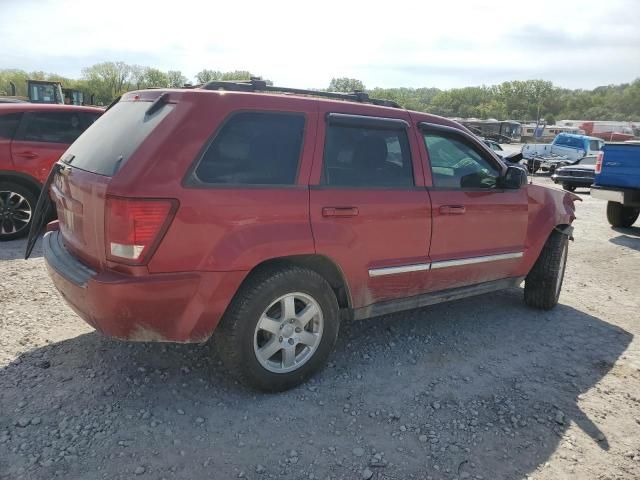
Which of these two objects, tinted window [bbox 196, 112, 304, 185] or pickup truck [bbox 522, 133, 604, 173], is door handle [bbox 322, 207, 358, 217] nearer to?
tinted window [bbox 196, 112, 304, 185]

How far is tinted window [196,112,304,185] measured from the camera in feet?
9.09

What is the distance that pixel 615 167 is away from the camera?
A: 8.98 m

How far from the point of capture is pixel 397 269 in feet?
11.6

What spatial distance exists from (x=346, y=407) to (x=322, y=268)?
0.89m

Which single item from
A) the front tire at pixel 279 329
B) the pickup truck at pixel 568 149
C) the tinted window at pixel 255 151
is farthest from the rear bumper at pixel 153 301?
the pickup truck at pixel 568 149

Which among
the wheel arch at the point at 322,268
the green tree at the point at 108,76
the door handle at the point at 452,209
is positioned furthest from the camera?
the green tree at the point at 108,76

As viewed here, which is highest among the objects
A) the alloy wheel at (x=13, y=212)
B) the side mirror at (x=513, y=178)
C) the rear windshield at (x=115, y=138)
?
the rear windshield at (x=115, y=138)

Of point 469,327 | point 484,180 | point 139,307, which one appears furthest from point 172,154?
point 469,327

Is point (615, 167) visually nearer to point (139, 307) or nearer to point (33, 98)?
point (139, 307)

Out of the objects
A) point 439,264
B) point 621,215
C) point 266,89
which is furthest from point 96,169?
point 621,215

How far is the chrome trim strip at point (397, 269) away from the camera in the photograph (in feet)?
11.2

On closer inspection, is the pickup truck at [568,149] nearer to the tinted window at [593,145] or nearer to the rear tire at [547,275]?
the tinted window at [593,145]

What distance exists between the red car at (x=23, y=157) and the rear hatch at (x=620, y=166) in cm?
915

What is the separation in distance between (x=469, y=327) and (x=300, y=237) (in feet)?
7.13
